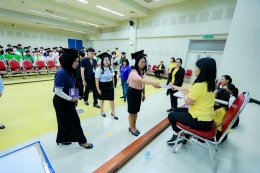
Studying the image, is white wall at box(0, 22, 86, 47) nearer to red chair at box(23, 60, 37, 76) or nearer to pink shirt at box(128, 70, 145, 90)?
red chair at box(23, 60, 37, 76)

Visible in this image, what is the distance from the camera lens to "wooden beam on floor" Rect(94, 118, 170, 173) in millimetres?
1658

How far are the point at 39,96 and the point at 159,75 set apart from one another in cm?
659

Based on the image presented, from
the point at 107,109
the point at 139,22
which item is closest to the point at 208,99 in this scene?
the point at 107,109

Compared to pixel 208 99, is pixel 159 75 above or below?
below

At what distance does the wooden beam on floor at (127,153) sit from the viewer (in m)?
1.66

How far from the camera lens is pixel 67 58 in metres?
1.63

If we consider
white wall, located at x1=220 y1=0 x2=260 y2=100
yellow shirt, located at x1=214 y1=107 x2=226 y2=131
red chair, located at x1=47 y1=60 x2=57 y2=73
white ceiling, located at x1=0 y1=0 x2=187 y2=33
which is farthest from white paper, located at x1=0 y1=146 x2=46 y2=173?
red chair, located at x1=47 y1=60 x2=57 y2=73

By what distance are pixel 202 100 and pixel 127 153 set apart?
1.28 m

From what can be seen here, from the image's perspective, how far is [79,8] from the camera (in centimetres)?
873

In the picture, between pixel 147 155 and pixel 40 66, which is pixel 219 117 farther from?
pixel 40 66

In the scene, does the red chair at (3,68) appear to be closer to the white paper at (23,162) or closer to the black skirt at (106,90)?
the black skirt at (106,90)

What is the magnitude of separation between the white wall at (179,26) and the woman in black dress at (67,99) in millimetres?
7022

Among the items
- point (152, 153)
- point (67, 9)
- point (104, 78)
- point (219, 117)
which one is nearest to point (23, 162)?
point (152, 153)

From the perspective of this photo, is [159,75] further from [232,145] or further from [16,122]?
[16,122]
